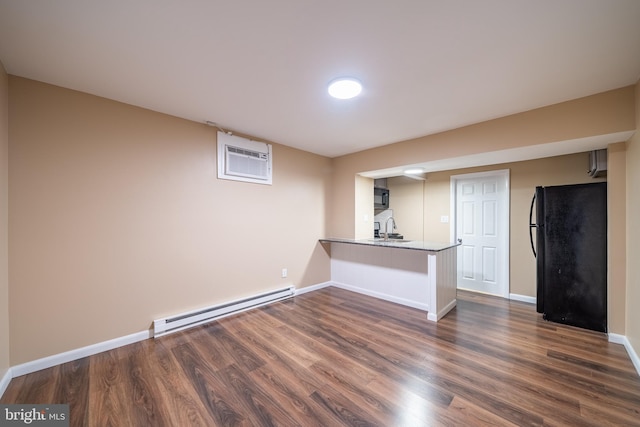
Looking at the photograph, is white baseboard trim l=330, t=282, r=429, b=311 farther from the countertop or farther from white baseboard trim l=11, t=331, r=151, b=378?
white baseboard trim l=11, t=331, r=151, b=378

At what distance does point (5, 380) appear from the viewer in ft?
5.86

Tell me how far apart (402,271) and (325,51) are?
2902 millimetres

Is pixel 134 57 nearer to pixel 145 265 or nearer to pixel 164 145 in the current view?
pixel 164 145

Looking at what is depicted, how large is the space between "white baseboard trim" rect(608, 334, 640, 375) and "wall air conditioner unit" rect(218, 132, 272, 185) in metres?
4.01

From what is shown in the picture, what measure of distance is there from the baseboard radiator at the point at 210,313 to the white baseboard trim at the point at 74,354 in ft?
0.51

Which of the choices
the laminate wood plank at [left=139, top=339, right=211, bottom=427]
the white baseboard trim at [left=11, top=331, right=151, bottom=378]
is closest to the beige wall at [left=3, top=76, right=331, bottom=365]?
the white baseboard trim at [left=11, top=331, right=151, bottom=378]

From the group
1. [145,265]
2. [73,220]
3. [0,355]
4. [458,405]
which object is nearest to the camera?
[458,405]

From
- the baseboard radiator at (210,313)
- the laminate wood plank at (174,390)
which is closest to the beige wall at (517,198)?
the baseboard radiator at (210,313)

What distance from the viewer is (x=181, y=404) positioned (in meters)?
1.65

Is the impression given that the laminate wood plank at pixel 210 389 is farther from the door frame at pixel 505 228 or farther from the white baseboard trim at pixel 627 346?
the door frame at pixel 505 228

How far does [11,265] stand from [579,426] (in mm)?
4038

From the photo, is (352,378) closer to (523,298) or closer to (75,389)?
(75,389)

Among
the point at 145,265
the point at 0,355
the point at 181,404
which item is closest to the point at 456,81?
the point at 181,404

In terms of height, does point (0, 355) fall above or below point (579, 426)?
above
